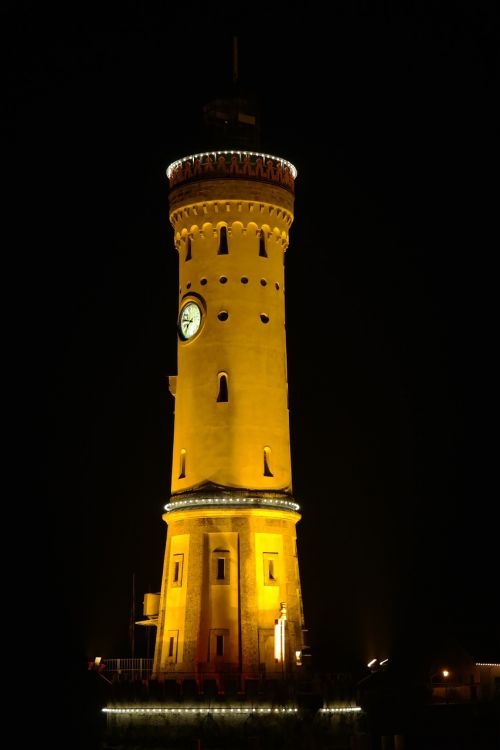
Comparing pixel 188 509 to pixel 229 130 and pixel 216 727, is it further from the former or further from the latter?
pixel 229 130

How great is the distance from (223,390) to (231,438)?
2.31m

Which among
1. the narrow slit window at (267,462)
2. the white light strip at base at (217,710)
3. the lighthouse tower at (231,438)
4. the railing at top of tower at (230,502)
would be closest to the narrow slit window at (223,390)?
the lighthouse tower at (231,438)

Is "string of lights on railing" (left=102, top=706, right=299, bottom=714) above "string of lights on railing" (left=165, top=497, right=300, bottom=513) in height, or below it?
below

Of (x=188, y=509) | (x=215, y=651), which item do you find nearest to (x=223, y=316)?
(x=188, y=509)

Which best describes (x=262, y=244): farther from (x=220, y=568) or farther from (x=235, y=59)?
(x=220, y=568)

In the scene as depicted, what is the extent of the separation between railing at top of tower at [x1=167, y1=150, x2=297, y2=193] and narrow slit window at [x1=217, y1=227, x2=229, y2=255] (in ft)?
8.47

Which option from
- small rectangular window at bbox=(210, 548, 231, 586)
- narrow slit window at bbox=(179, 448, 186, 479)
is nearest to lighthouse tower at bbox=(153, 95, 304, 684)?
small rectangular window at bbox=(210, 548, 231, 586)

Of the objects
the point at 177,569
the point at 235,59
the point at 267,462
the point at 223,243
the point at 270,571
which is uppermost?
the point at 235,59

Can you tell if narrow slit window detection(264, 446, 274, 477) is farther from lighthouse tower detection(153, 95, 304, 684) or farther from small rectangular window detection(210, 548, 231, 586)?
small rectangular window detection(210, 548, 231, 586)

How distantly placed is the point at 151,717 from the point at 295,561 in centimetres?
991

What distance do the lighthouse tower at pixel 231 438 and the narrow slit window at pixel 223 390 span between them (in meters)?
0.05

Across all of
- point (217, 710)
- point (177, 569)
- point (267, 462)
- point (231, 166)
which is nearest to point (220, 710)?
point (217, 710)

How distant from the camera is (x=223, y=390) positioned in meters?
61.9

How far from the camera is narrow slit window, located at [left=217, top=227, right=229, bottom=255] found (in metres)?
63.2
